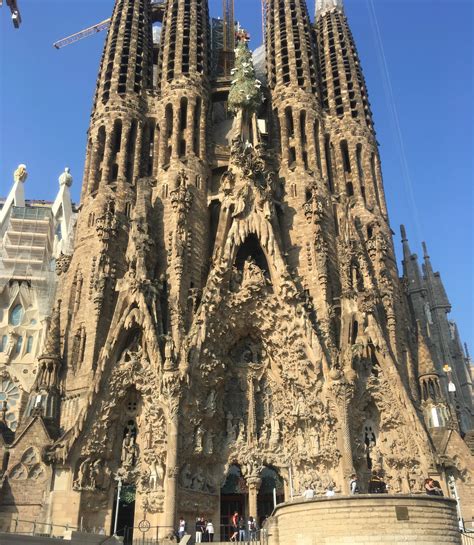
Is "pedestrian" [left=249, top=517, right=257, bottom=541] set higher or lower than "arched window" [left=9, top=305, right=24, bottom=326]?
lower

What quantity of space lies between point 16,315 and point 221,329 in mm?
15998

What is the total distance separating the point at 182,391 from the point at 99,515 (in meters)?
5.40

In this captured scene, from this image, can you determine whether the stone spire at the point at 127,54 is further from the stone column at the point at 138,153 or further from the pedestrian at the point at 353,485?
the pedestrian at the point at 353,485

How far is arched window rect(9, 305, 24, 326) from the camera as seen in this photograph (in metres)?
34.2

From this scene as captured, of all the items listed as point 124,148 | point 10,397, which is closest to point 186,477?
point 10,397

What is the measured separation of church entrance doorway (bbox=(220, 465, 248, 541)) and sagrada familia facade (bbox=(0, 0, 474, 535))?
0.20 feet

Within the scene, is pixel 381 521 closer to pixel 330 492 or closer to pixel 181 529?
pixel 330 492

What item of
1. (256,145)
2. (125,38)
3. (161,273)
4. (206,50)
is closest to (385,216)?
(256,145)

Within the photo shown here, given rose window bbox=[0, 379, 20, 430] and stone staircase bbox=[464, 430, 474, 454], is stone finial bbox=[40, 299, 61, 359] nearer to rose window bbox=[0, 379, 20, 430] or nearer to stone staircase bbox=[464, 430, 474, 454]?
rose window bbox=[0, 379, 20, 430]

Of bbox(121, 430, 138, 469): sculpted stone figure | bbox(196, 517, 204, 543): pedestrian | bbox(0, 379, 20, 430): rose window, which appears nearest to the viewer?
bbox(196, 517, 204, 543): pedestrian

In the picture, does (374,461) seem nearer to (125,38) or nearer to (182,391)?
(182,391)

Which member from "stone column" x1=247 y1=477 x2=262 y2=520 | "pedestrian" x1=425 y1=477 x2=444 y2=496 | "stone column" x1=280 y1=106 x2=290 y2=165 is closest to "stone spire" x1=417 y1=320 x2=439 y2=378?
"stone column" x1=247 y1=477 x2=262 y2=520

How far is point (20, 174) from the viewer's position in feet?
166

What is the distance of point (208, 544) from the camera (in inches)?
736
